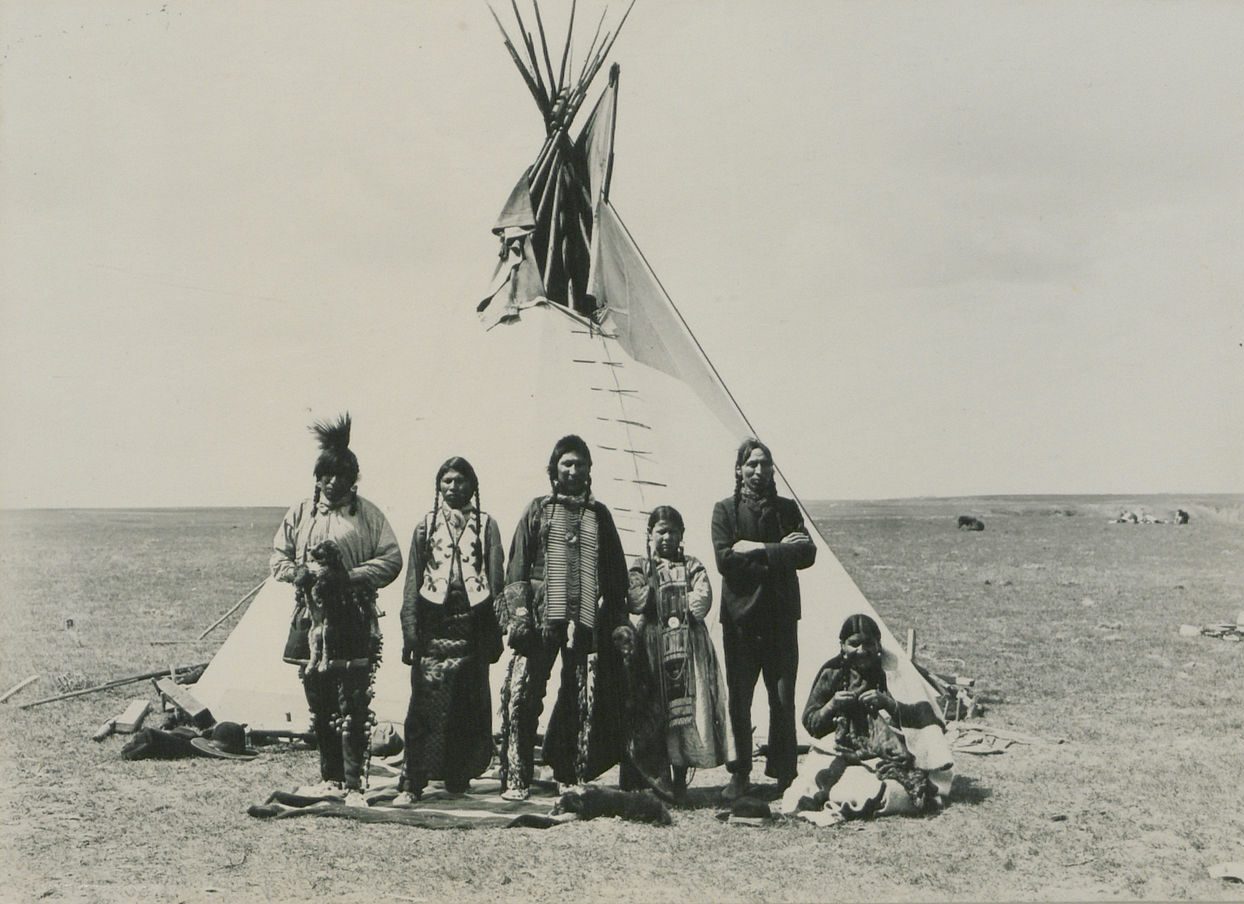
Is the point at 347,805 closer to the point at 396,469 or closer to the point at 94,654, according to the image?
the point at 396,469

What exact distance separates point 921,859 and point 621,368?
3.33m

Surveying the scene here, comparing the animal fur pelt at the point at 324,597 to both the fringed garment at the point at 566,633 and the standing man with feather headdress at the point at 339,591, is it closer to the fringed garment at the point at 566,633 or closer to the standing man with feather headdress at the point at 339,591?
the standing man with feather headdress at the point at 339,591

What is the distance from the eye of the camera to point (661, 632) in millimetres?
6145

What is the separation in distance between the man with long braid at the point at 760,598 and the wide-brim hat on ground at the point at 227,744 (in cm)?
295

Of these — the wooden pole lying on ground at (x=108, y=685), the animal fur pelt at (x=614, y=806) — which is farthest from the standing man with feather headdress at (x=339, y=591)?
the wooden pole lying on ground at (x=108, y=685)

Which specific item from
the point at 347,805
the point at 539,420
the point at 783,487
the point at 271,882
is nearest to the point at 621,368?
the point at 539,420

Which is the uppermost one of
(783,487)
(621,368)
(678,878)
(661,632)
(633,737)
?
(621,368)

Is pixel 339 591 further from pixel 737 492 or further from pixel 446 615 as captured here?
pixel 737 492

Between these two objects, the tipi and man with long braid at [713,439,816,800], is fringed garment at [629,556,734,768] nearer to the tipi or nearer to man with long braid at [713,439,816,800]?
man with long braid at [713,439,816,800]

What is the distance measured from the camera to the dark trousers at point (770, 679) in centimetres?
621

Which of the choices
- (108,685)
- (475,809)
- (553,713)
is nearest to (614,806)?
(553,713)

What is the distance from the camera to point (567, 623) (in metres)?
6.05

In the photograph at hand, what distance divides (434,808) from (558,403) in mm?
2491

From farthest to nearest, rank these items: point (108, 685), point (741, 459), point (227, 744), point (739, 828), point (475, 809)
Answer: point (108, 685) < point (227, 744) < point (741, 459) < point (475, 809) < point (739, 828)
